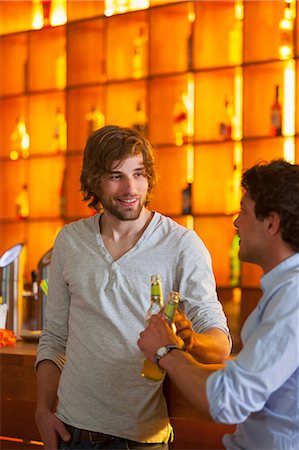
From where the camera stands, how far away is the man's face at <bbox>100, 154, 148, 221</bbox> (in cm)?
186

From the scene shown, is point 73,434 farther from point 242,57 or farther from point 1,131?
point 1,131

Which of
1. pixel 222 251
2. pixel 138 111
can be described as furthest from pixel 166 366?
pixel 138 111

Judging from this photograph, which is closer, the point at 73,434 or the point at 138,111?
the point at 73,434

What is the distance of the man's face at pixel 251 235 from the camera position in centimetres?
148

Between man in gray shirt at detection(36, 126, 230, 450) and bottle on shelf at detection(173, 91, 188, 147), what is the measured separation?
2449mm

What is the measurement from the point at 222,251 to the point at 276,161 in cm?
272

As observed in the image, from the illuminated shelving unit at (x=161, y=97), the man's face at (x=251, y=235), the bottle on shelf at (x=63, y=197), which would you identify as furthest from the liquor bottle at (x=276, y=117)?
the man's face at (x=251, y=235)

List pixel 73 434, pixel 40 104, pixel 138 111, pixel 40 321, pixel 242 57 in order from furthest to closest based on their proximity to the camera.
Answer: pixel 40 104
pixel 138 111
pixel 242 57
pixel 40 321
pixel 73 434

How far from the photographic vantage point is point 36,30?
494 cm

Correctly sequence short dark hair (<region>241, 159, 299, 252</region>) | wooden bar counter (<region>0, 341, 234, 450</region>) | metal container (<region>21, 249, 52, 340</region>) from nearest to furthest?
short dark hair (<region>241, 159, 299, 252</region>)
wooden bar counter (<region>0, 341, 234, 450</region>)
metal container (<region>21, 249, 52, 340</region>)

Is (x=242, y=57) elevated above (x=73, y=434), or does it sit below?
above

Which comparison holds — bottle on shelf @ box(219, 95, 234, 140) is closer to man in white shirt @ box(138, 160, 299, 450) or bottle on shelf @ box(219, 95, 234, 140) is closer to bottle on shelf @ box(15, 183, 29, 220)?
bottle on shelf @ box(15, 183, 29, 220)

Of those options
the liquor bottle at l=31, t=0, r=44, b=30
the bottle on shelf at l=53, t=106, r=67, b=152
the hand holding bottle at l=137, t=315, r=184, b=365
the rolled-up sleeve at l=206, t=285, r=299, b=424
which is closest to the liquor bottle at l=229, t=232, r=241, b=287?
the bottle on shelf at l=53, t=106, r=67, b=152

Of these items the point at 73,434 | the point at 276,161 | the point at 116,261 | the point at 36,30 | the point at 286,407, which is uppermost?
the point at 36,30
